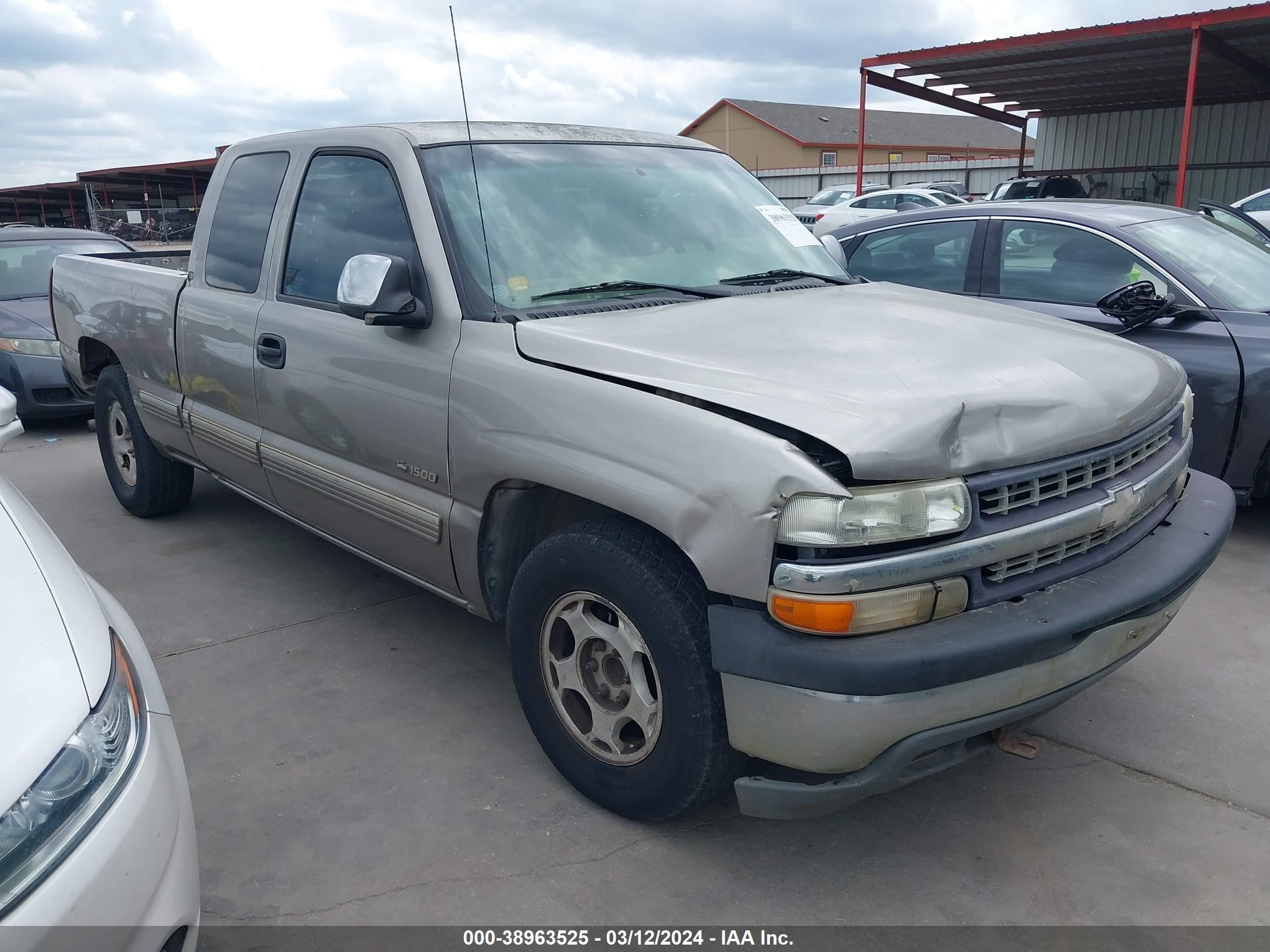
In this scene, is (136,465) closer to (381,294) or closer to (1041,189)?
(381,294)

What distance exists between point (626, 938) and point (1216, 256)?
466 cm

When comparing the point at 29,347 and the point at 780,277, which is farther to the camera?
the point at 29,347

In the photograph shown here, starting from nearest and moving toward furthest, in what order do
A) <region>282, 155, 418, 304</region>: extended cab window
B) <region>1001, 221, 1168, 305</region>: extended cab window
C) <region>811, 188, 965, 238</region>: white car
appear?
1. <region>282, 155, 418, 304</region>: extended cab window
2. <region>1001, 221, 1168, 305</region>: extended cab window
3. <region>811, 188, 965, 238</region>: white car

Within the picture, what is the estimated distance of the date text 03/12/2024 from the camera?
2.34 metres

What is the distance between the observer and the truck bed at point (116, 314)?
4.66 metres

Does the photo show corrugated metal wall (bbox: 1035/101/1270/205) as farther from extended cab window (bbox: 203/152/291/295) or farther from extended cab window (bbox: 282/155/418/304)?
extended cab window (bbox: 282/155/418/304)

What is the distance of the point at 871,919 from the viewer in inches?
94.5

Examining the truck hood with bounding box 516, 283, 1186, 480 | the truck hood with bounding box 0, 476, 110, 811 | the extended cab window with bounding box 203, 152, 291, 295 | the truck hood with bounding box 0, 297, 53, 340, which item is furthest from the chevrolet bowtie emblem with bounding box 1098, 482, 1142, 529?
the truck hood with bounding box 0, 297, 53, 340

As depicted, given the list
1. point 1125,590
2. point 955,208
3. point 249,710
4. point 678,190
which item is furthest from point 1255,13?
point 249,710

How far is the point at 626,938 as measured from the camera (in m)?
2.36

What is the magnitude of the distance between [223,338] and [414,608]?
1341 mm

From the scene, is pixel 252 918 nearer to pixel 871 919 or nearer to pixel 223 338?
pixel 871 919

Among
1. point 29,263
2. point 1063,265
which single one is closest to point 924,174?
point 29,263

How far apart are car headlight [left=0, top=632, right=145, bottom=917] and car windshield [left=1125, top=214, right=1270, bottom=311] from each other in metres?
4.89
